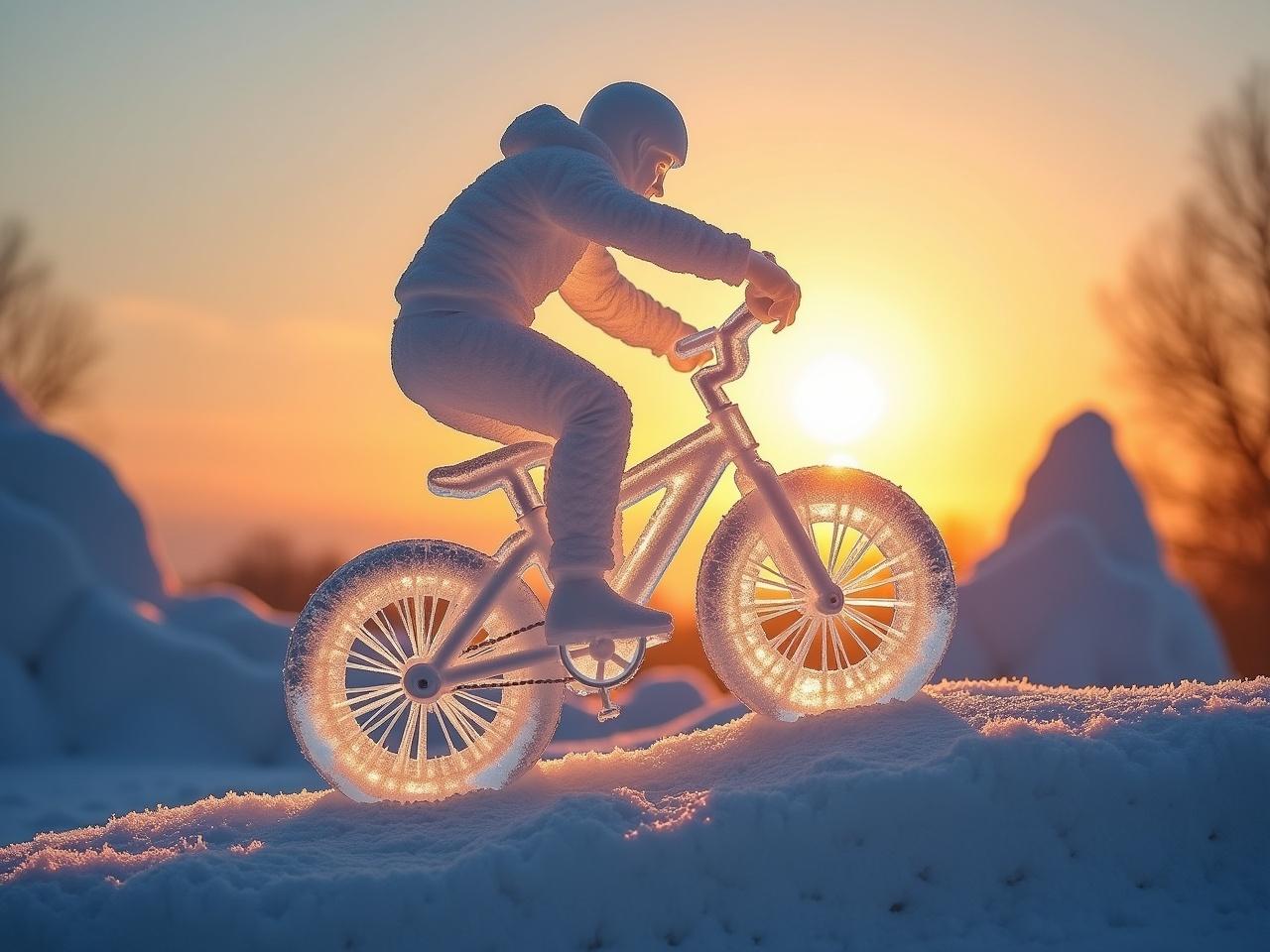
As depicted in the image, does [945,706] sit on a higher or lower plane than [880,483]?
lower

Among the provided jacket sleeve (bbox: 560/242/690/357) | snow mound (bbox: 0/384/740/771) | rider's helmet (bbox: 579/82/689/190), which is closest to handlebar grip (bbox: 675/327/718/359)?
jacket sleeve (bbox: 560/242/690/357)

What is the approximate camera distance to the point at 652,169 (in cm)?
424

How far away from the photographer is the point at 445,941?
3.11 meters

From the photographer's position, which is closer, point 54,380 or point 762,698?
point 762,698

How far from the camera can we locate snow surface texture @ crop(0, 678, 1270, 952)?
315 centimetres

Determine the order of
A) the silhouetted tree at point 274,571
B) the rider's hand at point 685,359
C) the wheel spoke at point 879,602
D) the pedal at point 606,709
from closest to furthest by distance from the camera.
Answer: the pedal at point 606,709 < the wheel spoke at point 879,602 < the rider's hand at point 685,359 < the silhouetted tree at point 274,571

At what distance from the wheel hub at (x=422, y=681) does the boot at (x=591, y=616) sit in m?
0.40

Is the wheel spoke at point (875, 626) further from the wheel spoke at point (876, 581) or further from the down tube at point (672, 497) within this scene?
the down tube at point (672, 497)

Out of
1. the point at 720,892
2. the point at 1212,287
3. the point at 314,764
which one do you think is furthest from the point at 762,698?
the point at 1212,287

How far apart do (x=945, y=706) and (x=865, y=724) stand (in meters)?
0.33

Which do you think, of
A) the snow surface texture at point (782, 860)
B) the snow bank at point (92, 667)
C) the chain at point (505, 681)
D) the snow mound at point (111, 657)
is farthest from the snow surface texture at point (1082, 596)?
the chain at point (505, 681)

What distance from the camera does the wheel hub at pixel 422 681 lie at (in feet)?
12.8

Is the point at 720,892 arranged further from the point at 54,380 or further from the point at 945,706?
the point at 54,380

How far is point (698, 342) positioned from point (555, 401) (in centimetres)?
58
